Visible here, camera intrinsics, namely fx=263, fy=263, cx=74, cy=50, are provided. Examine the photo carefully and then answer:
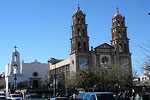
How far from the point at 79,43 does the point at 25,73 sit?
2307cm

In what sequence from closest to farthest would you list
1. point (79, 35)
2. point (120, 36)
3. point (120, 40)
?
point (79, 35) < point (120, 40) < point (120, 36)

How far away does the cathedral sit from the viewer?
70.8 m

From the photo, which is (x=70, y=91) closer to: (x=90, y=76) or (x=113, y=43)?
(x=90, y=76)

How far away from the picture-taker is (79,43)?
71.6 metres

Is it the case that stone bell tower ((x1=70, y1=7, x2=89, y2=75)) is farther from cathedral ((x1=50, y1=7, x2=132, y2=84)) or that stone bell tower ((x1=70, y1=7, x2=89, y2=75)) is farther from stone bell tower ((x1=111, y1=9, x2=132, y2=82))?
stone bell tower ((x1=111, y1=9, x2=132, y2=82))

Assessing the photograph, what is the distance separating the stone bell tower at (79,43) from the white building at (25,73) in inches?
696

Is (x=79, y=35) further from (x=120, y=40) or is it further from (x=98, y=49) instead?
(x=120, y=40)

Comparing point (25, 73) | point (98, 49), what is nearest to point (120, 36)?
point (98, 49)

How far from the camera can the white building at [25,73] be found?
79.0 m

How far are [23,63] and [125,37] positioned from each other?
33.3m

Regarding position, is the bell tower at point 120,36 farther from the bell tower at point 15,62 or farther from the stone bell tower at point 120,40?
the bell tower at point 15,62

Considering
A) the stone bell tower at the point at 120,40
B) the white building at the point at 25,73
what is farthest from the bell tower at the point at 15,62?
the stone bell tower at the point at 120,40

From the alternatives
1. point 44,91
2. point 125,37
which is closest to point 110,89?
point 44,91

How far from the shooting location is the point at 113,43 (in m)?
78.1
